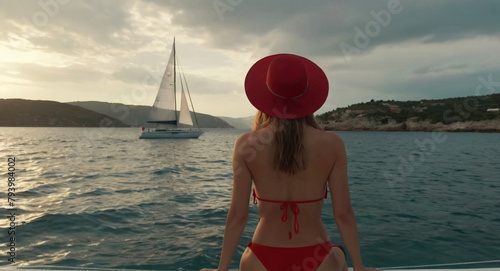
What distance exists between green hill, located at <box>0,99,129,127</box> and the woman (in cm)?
19093

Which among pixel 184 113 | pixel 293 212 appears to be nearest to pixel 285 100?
pixel 293 212

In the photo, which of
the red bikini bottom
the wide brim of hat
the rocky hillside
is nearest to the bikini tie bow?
the red bikini bottom

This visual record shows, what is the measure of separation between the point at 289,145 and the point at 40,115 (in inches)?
7811

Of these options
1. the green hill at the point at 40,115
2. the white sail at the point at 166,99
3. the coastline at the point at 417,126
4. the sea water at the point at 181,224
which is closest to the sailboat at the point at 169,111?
the white sail at the point at 166,99

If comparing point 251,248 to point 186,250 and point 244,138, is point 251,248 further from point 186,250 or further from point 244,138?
point 186,250

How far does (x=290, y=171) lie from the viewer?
1.54 meters

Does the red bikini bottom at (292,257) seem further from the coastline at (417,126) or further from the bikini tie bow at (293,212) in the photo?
the coastline at (417,126)

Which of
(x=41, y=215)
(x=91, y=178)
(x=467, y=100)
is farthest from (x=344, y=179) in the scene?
(x=467, y=100)

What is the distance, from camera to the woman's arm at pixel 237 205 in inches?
63.8

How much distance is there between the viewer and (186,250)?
6086 millimetres

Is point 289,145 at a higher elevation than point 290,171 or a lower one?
higher

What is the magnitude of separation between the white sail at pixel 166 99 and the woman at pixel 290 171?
5096cm

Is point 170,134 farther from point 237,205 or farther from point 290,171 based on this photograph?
point 290,171

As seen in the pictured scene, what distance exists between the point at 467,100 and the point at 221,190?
546 ft
